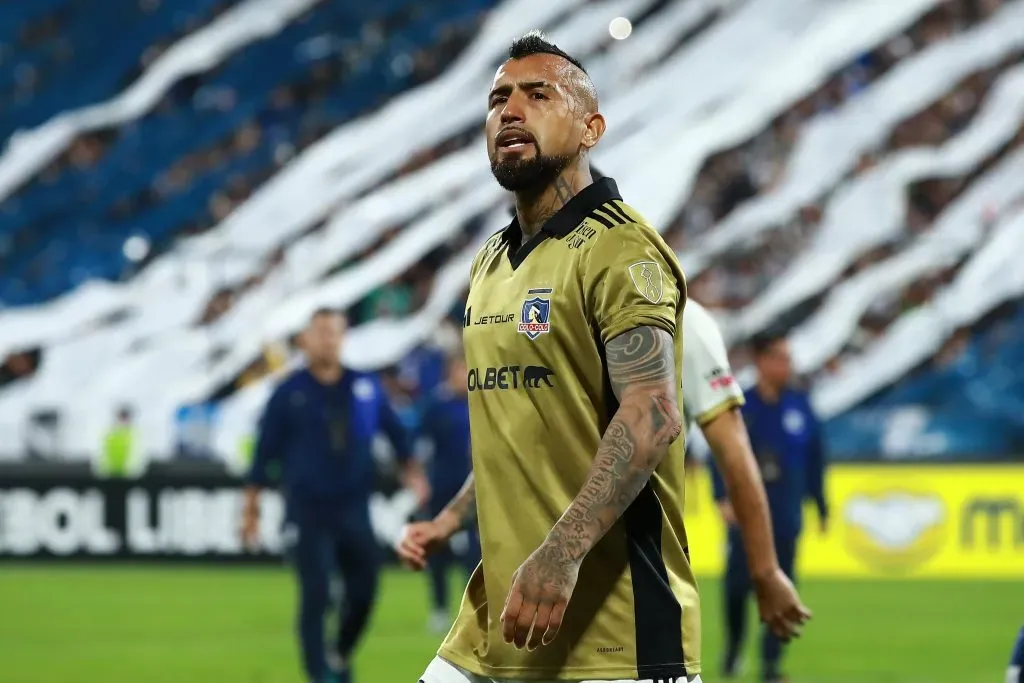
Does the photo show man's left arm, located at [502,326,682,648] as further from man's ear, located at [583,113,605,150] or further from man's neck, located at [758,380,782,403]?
man's neck, located at [758,380,782,403]

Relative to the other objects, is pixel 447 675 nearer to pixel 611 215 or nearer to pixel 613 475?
pixel 613 475

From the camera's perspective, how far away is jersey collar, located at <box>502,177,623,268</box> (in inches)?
134

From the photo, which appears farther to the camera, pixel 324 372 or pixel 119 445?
pixel 119 445

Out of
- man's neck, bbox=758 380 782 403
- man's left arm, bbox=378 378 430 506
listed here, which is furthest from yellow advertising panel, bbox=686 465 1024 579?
man's left arm, bbox=378 378 430 506

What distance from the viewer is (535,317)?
3314 mm

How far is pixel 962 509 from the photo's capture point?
17203 mm

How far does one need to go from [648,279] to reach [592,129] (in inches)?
19.9

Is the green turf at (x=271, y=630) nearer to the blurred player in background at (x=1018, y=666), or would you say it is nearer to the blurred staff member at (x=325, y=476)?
the blurred staff member at (x=325, y=476)

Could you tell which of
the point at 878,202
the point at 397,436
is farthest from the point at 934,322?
the point at 397,436

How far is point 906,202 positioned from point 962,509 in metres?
7.84

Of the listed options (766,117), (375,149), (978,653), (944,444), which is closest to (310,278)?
(375,149)

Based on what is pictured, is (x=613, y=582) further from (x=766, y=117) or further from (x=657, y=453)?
(x=766, y=117)

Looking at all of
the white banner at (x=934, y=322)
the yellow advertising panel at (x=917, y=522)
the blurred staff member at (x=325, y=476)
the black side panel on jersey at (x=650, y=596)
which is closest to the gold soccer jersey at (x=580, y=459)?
the black side panel on jersey at (x=650, y=596)

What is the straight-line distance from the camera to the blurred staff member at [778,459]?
395 inches
